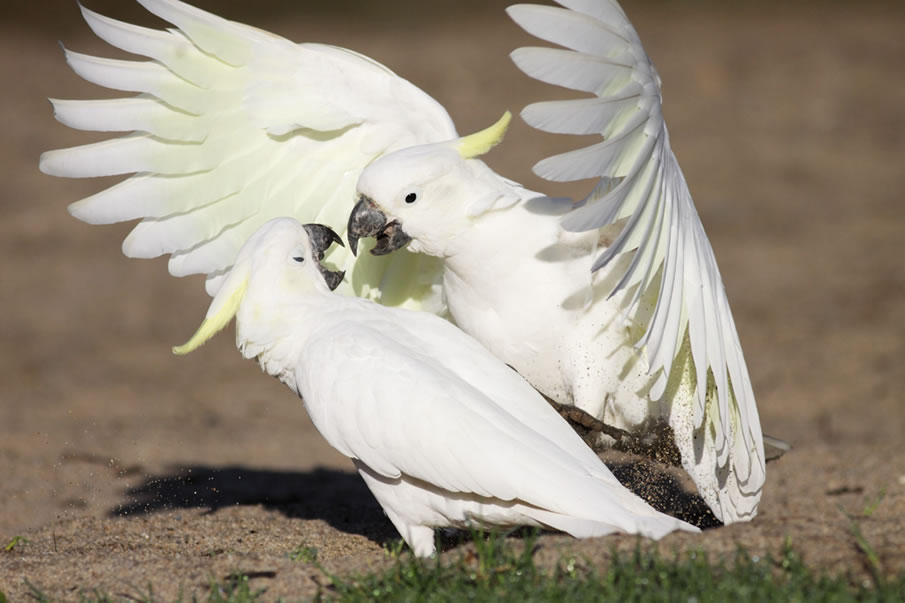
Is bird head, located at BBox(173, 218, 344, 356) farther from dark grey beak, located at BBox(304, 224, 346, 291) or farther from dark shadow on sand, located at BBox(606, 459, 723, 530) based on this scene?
dark shadow on sand, located at BBox(606, 459, 723, 530)

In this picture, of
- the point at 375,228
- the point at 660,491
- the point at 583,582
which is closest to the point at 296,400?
the point at 660,491

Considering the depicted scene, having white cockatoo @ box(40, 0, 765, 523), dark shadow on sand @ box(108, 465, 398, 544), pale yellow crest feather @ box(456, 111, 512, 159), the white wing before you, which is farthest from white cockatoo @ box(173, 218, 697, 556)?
dark shadow on sand @ box(108, 465, 398, 544)

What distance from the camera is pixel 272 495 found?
5.58 meters

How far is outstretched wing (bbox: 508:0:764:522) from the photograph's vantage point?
9.96 ft

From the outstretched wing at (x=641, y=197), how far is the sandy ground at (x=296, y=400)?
57 cm

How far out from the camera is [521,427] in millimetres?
3490

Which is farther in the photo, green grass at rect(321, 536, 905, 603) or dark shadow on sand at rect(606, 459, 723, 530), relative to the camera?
dark shadow on sand at rect(606, 459, 723, 530)

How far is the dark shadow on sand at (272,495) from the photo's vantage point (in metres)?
4.99

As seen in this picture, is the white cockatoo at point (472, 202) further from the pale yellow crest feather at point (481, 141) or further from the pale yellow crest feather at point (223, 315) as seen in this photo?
the pale yellow crest feather at point (223, 315)

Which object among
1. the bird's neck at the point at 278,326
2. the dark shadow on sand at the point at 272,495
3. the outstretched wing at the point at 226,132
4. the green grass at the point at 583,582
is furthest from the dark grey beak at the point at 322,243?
the green grass at the point at 583,582

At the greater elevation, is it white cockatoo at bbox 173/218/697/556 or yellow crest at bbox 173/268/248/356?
yellow crest at bbox 173/268/248/356

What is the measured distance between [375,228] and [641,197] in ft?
3.79

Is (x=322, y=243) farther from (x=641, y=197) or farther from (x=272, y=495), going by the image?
(x=272, y=495)

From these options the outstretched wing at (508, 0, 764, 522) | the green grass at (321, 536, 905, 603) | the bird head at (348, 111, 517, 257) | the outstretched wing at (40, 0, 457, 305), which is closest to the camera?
the green grass at (321, 536, 905, 603)
